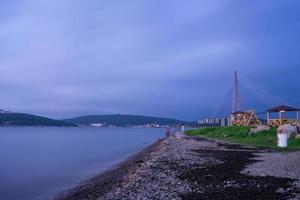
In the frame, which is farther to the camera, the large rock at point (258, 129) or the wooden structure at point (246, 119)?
the wooden structure at point (246, 119)

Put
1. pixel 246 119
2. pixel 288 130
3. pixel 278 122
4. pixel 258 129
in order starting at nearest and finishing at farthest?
pixel 288 130 → pixel 258 129 → pixel 278 122 → pixel 246 119

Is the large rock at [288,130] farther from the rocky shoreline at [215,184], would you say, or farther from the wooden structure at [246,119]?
the wooden structure at [246,119]

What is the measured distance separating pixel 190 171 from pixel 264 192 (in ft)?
28.4

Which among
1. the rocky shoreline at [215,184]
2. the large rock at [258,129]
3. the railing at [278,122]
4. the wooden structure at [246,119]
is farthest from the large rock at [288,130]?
the wooden structure at [246,119]

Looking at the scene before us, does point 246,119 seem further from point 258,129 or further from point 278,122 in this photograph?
point 258,129

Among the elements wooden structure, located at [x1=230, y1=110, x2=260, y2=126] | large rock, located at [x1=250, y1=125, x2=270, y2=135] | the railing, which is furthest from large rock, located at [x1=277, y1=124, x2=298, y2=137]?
wooden structure, located at [x1=230, y1=110, x2=260, y2=126]

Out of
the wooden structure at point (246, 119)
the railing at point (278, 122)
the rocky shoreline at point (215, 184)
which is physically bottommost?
the rocky shoreline at point (215, 184)

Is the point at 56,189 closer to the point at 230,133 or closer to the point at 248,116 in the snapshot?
the point at 230,133

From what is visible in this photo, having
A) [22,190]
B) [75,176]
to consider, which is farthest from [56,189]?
[75,176]

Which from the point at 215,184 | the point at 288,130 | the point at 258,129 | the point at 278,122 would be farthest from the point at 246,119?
the point at 215,184

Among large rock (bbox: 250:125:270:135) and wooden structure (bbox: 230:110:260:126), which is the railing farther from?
wooden structure (bbox: 230:110:260:126)

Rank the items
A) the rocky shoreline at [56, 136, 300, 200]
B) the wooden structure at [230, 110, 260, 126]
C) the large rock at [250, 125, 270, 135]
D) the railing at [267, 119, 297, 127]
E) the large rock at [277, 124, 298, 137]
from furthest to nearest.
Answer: the wooden structure at [230, 110, 260, 126], the railing at [267, 119, 297, 127], the large rock at [250, 125, 270, 135], the large rock at [277, 124, 298, 137], the rocky shoreline at [56, 136, 300, 200]

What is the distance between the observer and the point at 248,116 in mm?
84062

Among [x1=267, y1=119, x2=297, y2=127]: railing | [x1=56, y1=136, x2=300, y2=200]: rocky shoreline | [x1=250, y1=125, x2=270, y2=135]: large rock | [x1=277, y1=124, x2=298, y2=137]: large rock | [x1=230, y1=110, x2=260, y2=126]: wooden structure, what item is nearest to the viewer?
[x1=56, y1=136, x2=300, y2=200]: rocky shoreline
